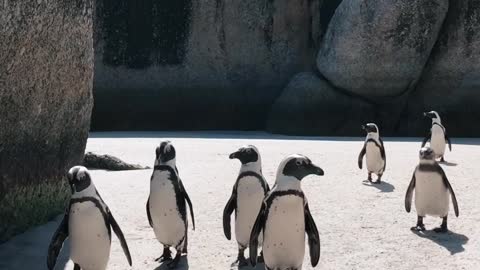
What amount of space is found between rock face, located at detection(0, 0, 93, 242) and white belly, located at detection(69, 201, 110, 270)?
1.00m

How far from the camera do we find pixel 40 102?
559 cm

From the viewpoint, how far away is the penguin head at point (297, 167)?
4297 mm

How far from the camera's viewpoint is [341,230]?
19.0 feet

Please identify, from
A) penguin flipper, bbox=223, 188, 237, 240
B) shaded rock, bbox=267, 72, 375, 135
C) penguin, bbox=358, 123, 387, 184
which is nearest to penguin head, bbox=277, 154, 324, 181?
penguin flipper, bbox=223, 188, 237, 240

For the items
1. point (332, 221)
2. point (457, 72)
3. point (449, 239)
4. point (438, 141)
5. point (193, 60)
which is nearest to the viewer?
point (449, 239)

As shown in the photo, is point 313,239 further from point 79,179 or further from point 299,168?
point 79,179

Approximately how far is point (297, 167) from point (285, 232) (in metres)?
0.41

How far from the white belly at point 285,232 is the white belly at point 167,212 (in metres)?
0.86

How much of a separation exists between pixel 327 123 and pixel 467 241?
446 inches

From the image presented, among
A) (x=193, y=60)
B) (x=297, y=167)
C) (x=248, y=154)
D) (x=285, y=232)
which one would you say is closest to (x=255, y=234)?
(x=285, y=232)

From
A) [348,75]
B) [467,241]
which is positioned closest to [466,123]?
[348,75]

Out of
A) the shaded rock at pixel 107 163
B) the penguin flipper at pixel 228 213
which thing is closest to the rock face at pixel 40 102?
the penguin flipper at pixel 228 213

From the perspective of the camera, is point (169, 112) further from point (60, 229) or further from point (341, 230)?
point (60, 229)

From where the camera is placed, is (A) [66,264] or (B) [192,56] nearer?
(A) [66,264]
